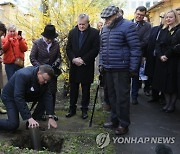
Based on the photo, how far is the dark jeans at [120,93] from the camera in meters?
4.98

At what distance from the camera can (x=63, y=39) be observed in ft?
24.5

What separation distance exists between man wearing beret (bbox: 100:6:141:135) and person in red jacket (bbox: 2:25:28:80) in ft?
8.67

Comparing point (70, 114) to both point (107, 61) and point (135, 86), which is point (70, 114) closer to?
point (107, 61)

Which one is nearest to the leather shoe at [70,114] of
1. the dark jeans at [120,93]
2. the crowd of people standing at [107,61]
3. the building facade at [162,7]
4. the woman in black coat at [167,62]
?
the crowd of people standing at [107,61]

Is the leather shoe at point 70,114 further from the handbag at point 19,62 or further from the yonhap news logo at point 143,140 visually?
the handbag at point 19,62

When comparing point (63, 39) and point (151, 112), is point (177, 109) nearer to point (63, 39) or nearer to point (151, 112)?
point (151, 112)

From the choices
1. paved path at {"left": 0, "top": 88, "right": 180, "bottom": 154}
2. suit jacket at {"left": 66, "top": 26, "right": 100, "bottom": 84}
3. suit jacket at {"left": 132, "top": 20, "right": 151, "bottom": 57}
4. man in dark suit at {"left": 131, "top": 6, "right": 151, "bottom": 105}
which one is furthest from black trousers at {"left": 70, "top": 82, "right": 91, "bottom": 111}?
suit jacket at {"left": 132, "top": 20, "right": 151, "bottom": 57}

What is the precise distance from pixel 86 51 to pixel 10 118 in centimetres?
179

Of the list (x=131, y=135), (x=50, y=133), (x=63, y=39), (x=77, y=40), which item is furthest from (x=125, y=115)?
(x=63, y=39)

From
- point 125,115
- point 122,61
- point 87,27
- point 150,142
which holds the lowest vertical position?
point 150,142

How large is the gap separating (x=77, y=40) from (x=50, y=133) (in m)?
1.77

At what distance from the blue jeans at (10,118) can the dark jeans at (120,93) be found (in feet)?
5.13

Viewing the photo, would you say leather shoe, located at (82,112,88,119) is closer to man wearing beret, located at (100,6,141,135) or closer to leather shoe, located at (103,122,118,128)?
leather shoe, located at (103,122,118,128)

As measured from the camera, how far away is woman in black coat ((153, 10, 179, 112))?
6.02 m
